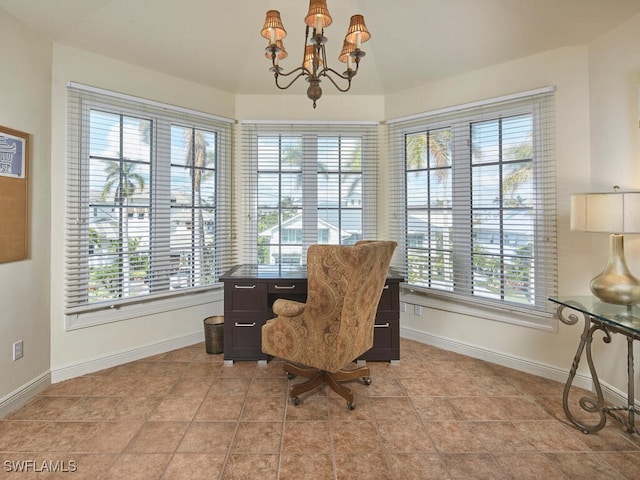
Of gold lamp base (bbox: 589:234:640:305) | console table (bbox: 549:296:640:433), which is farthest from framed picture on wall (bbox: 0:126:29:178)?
gold lamp base (bbox: 589:234:640:305)

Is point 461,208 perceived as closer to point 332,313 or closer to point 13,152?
point 332,313

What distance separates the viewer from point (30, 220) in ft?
7.85

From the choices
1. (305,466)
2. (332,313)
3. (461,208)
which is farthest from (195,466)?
(461,208)

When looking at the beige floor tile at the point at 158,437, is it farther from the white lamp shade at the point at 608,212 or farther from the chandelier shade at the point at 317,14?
the white lamp shade at the point at 608,212

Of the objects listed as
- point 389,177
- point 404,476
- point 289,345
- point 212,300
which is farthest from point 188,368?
point 389,177

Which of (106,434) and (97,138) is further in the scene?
(97,138)

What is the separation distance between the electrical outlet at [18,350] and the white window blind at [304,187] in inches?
77.9

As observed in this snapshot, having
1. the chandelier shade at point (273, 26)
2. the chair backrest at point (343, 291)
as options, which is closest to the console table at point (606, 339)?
the chair backrest at point (343, 291)

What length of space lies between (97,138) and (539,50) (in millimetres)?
3826

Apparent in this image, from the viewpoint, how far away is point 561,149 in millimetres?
2619

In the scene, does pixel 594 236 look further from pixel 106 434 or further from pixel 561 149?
pixel 106 434

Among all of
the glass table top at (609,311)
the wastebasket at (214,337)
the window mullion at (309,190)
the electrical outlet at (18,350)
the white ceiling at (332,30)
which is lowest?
the wastebasket at (214,337)

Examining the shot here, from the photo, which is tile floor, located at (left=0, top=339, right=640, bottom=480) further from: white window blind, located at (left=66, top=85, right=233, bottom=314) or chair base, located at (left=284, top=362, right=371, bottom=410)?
white window blind, located at (left=66, top=85, right=233, bottom=314)

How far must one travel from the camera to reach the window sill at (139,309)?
2719 mm
